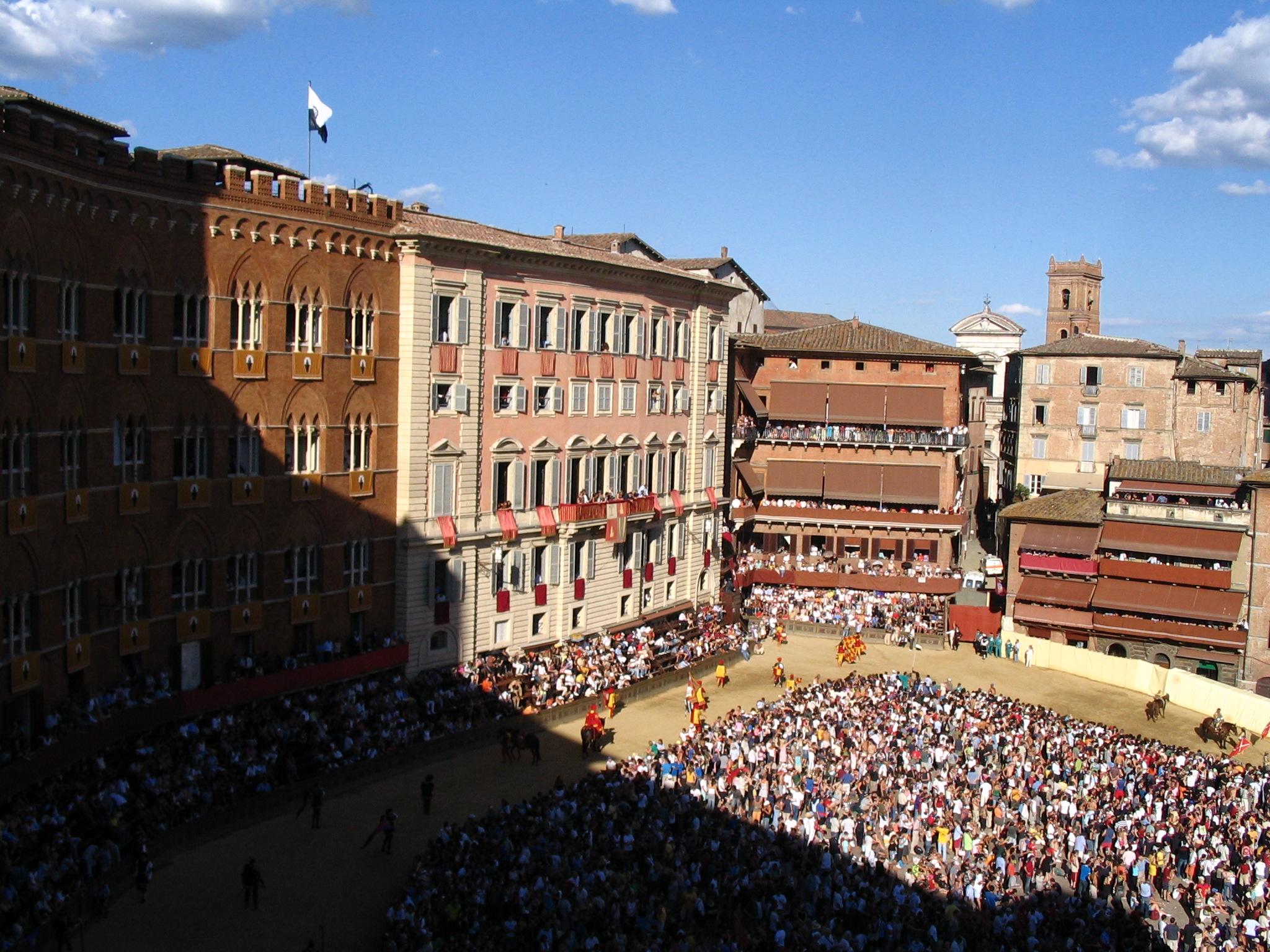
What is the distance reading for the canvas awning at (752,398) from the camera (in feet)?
239

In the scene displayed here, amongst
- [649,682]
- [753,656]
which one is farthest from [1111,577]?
[649,682]

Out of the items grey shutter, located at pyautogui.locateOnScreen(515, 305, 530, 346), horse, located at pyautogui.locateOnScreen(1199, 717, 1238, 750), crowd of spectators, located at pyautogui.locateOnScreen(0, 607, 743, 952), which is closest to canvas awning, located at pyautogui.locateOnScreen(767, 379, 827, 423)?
crowd of spectators, located at pyautogui.locateOnScreen(0, 607, 743, 952)

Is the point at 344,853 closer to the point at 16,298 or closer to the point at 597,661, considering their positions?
the point at 16,298

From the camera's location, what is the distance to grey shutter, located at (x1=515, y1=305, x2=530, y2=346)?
51.1 metres

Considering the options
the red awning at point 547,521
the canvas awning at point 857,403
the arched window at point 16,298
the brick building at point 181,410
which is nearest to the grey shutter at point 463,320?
the brick building at point 181,410

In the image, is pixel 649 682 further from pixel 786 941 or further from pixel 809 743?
pixel 786 941

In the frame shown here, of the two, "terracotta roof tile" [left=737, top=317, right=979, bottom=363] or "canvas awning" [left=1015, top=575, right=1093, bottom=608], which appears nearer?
"canvas awning" [left=1015, top=575, right=1093, bottom=608]

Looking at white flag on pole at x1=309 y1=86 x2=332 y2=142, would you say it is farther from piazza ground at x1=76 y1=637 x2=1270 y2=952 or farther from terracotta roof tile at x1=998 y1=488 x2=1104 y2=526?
terracotta roof tile at x1=998 y1=488 x2=1104 y2=526

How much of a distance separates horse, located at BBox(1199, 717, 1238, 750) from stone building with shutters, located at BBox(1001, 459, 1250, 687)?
912 cm

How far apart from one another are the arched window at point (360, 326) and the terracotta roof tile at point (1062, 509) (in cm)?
3380

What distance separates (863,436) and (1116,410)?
71.4 feet

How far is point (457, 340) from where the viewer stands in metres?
48.3

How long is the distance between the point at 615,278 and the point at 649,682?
17.9 metres

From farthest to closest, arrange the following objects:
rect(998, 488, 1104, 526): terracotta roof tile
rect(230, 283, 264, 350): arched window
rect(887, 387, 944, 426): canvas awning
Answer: rect(887, 387, 944, 426): canvas awning
rect(998, 488, 1104, 526): terracotta roof tile
rect(230, 283, 264, 350): arched window
